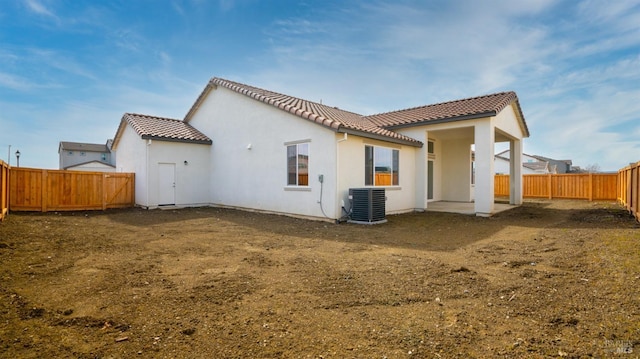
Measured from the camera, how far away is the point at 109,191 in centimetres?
1429

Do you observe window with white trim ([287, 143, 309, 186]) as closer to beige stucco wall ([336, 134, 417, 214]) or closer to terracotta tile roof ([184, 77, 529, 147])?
terracotta tile roof ([184, 77, 529, 147])

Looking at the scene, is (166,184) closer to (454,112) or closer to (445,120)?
(445,120)

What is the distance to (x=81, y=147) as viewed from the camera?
4841 cm

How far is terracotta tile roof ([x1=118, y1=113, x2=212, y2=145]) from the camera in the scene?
14.2 m

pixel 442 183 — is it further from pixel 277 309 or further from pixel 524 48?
pixel 277 309

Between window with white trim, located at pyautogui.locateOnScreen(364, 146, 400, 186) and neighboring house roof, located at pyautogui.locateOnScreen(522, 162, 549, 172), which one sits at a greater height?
neighboring house roof, located at pyautogui.locateOnScreen(522, 162, 549, 172)

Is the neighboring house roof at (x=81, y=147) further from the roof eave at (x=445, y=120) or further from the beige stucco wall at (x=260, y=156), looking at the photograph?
the roof eave at (x=445, y=120)


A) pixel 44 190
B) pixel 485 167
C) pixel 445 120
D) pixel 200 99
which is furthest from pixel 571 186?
pixel 44 190

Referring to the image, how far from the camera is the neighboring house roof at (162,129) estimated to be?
14227 mm

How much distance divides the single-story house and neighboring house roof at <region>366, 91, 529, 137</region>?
0.05m

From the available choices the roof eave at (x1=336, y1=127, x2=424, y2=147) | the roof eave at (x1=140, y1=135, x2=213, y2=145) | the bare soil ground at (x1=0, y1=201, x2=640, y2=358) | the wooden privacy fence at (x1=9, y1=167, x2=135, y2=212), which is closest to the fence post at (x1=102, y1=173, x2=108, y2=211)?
the wooden privacy fence at (x1=9, y1=167, x2=135, y2=212)

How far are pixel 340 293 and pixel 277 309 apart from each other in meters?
0.89

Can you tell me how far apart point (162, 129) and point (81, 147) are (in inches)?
1748

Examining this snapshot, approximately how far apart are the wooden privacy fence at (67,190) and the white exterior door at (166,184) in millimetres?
1787
